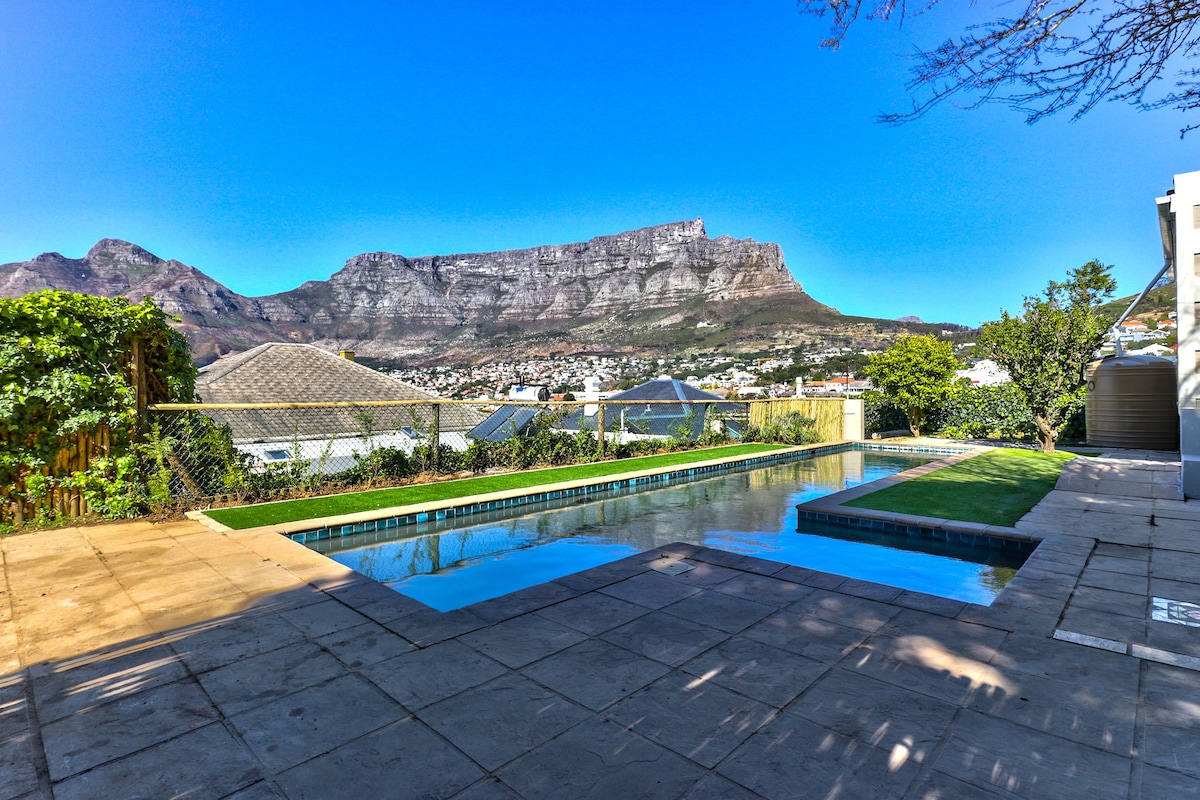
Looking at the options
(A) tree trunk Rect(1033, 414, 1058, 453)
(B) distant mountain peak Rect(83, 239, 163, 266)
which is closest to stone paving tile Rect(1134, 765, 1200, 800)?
(A) tree trunk Rect(1033, 414, 1058, 453)

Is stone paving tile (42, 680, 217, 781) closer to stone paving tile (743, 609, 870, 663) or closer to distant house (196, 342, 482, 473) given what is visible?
stone paving tile (743, 609, 870, 663)

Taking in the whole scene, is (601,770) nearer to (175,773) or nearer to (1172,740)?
(175,773)

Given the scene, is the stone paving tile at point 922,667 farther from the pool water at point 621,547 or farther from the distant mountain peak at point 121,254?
the distant mountain peak at point 121,254

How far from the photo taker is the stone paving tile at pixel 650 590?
3218mm

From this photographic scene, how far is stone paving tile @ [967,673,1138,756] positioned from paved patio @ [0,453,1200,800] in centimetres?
1

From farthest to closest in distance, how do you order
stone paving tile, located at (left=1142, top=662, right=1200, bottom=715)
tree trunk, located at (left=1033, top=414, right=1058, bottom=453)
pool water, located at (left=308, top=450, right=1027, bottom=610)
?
tree trunk, located at (left=1033, top=414, right=1058, bottom=453), pool water, located at (left=308, top=450, right=1027, bottom=610), stone paving tile, located at (left=1142, top=662, right=1200, bottom=715)

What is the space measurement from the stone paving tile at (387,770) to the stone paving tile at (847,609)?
2.01 meters

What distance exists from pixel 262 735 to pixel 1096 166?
879cm

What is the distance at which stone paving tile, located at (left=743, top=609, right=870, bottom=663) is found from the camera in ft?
8.21

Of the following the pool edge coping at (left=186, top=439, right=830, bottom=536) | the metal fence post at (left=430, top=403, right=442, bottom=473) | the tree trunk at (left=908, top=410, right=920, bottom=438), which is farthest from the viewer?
the tree trunk at (left=908, top=410, right=920, bottom=438)

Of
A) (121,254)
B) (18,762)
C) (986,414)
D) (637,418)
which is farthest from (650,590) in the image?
(121,254)

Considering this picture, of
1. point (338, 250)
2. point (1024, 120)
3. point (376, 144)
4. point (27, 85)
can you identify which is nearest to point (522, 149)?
point (376, 144)

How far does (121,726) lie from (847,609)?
3215 mm

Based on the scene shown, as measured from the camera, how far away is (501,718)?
1.97m
